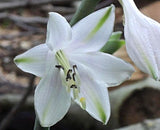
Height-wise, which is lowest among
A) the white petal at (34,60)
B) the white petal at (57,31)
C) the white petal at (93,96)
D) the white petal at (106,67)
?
the white petal at (93,96)

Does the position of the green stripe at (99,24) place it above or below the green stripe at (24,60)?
above

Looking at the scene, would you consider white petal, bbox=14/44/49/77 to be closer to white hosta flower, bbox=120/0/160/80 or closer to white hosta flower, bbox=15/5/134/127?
white hosta flower, bbox=15/5/134/127

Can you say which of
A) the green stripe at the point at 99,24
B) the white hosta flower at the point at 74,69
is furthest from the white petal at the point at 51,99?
the green stripe at the point at 99,24

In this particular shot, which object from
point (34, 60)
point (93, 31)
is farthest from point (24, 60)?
point (93, 31)

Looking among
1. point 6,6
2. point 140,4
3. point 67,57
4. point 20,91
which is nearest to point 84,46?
point 67,57

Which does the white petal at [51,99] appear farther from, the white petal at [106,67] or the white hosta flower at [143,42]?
the white hosta flower at [143,42]

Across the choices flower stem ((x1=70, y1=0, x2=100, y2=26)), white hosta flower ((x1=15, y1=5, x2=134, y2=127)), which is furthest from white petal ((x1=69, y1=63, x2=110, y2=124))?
flower stem ((x1=70, y1=0, x2=100, y2=26))

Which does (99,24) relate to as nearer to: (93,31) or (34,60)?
(93,31)
